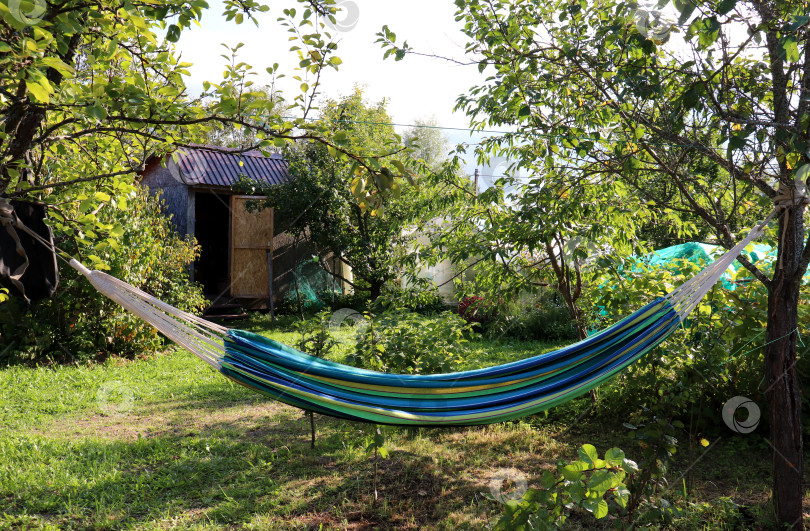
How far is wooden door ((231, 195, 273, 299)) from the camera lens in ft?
23.3

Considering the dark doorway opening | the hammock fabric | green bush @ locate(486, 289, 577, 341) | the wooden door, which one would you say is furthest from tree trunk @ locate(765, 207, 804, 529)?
the dark doorway opening

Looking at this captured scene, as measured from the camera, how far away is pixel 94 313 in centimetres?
475

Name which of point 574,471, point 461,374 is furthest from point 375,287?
point 574,471

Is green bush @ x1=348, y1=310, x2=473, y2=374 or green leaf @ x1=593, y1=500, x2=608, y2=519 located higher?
green bush @ x1=348, y1=310, x2=473, y2=374

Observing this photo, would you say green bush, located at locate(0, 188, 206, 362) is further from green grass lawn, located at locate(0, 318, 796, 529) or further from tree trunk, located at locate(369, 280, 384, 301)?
tree trunk, located at locate(369, 280, 384, 301)

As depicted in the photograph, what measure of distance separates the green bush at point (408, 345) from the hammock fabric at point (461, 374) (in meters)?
0.99

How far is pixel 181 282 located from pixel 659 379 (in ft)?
14.8

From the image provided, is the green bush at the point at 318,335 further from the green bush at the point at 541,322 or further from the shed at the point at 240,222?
the shed at the point at 240,222

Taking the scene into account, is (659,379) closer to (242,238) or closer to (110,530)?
(110,530)

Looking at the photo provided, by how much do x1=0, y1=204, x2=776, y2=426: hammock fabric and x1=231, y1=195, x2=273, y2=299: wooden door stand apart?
5.22m

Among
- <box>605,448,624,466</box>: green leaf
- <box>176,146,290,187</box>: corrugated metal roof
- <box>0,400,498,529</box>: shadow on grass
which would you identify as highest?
<box>176,146,290,187</box>: corrugated metal roof

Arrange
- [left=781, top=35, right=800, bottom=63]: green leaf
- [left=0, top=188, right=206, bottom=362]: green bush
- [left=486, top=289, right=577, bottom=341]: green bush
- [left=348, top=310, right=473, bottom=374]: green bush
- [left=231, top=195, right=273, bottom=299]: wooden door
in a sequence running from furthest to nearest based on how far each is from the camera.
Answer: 1. [left=231, top=195, right=273, bottom=299]: wooden door
2. [left=486, top=289, right=577, bottom=341]: green bush
3. [left=0, top=188, right=206, bottom=362]: green bush
4. [left=348, top=310, right=473, bottom=374]: green bush
5. [left=781, top=35, right=800, bottom=63]: green leaf

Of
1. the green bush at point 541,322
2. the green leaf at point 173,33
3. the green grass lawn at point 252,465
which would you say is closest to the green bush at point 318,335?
A: the green grass lawn at point 252,465

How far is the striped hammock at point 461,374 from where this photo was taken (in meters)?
1.91
